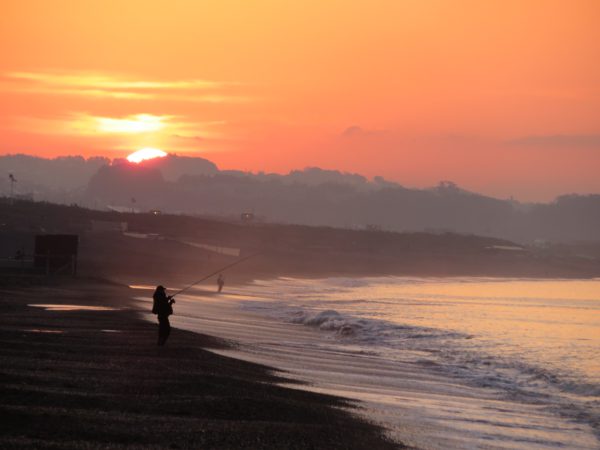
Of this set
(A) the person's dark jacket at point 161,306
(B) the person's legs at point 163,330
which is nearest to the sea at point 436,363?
(B) the person's legs at point 163,330

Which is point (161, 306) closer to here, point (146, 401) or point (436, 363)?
point (146, 401)

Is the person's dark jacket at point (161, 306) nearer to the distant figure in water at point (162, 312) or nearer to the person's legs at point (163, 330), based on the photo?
the distant figure in water at point (162, 312)

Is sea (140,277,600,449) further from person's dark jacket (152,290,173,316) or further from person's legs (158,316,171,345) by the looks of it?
person's dark jacket (152,290,173,316)

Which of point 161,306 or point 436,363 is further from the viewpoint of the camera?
point 436,363

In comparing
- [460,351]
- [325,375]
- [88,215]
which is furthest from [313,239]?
[325,375]

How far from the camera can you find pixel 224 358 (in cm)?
1914

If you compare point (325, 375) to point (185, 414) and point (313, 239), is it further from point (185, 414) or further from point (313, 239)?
point (313, 239)

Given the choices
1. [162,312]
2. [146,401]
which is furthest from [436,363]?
[146,401]

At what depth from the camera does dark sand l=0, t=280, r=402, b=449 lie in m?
10.4

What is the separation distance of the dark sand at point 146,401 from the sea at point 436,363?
1.16m

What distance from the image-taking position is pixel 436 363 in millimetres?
25188

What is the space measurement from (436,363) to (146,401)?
14.1 metres

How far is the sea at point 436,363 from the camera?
48.9 ft

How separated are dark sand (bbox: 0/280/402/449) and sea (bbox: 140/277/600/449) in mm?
1157
